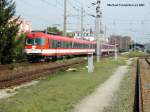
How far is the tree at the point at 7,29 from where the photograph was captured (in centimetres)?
3656

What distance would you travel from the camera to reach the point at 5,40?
36.2 m

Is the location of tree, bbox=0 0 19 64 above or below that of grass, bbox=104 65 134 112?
above

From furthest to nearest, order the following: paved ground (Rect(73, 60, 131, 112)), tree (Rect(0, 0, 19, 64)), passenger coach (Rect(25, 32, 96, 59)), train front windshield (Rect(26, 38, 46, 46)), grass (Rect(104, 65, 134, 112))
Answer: train front windshield (Rect(26, 38, 46, 46)) → passenger coach (Rect(25, 32, 96, 59)) → tree (Rect(0, 0, 19, 64)) → grass (Rect(104, 65, 134, 112)) → paved ground (Rect(73, 60, 131, 112))

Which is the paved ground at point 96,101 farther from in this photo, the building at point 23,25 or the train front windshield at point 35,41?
the train front windshield at point 35,41

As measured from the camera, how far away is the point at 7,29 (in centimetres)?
3691

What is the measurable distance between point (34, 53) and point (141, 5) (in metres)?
14.8

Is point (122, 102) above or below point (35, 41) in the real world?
below

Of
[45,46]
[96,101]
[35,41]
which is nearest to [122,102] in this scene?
[96,101]

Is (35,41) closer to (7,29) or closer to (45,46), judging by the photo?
(45,46)

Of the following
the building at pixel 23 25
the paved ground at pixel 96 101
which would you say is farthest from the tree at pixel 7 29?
the paved ground at pixel 96 101

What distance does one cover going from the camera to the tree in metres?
36.6

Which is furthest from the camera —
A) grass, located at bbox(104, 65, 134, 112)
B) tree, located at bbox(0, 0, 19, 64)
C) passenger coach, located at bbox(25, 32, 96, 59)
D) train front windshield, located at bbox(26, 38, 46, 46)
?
train front windshield, located at bbox(26, 38, 46, 46)

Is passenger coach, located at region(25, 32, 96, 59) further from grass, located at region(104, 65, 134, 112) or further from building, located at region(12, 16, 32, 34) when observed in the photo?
grass, located at region(104, 65, 134, 112)

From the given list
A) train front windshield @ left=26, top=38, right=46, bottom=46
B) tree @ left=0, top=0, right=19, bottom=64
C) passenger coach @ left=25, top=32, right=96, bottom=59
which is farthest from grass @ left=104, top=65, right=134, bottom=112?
train front windshield @ left=26, top=38, right=46, bottom=46
